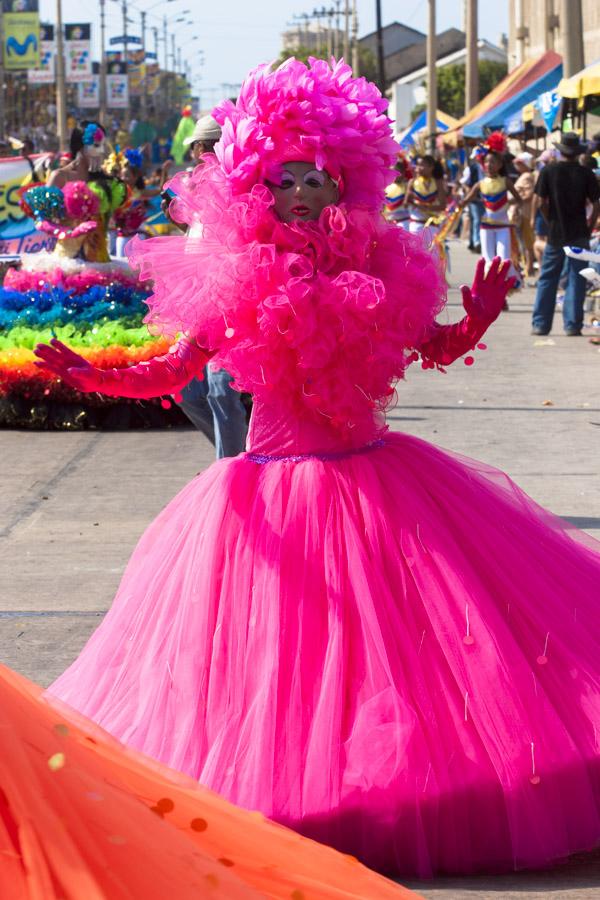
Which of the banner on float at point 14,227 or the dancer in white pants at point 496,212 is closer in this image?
the dancer in white pants at point 496,212

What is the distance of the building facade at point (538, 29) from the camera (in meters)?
43.8

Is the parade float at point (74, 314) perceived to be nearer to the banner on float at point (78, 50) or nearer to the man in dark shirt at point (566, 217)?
the man in dark shirt at point (566, 217)

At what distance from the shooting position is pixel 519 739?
12.6 feet

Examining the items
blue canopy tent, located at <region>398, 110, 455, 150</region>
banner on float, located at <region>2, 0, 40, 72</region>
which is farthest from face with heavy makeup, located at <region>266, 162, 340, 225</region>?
banner on float, located at <region>2, 0, 40, 72</region>

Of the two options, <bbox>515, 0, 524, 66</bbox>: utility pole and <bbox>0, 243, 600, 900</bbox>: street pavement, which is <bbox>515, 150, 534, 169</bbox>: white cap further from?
<bbox>515, 0, 524, 66</bbox>: utility pole

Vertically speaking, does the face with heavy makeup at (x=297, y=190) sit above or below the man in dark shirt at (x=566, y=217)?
below

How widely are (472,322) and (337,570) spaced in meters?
0.92

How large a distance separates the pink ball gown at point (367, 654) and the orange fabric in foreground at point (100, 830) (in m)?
0.98

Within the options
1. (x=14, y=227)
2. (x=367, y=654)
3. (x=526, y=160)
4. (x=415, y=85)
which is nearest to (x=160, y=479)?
(x=367, y=654)

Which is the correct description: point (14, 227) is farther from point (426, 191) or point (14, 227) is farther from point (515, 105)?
point (515, 105)

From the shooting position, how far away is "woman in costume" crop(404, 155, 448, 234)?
2081cm

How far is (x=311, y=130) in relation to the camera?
4.36m

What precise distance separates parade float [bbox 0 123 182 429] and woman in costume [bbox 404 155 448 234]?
8.27m

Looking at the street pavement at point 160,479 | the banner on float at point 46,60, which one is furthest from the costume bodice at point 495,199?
the banner on float at point 46,60
